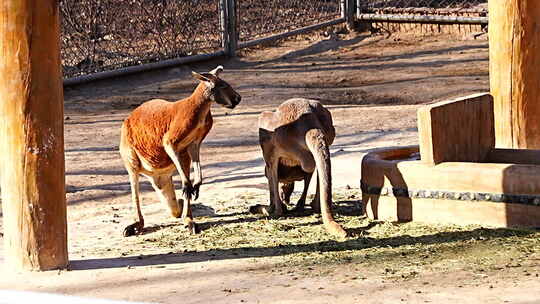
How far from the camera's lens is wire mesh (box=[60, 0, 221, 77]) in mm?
12281

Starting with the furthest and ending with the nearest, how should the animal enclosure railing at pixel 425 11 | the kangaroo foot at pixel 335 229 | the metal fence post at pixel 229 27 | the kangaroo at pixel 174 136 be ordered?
the animal enclosure railing at pixel 425 11 < the metal fence post at pixel 229 27 < the kangaroo at pixel 174 136 < the kangaroo foot at pixel 335 229

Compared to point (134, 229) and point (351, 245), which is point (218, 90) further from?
point (351, 245)

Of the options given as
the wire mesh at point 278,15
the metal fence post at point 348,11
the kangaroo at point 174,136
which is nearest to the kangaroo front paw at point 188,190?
the kangaroo at point 174,136

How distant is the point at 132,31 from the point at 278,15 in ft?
8.08

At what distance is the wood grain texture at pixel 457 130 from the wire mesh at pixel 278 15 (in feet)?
24.6

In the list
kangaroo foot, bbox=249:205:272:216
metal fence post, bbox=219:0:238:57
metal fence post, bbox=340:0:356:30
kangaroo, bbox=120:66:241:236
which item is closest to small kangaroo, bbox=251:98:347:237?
kangaroo foot, bbox=249:205:272:216

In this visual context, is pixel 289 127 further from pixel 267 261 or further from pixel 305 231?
pixel 267 261

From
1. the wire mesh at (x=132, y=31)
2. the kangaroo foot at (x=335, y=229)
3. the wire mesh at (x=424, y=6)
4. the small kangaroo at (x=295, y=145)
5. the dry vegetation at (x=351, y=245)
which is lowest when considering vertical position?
the dry vegetation at (x=351, y=245)

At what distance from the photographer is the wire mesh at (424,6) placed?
14.5 m

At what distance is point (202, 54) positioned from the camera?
13680 mm

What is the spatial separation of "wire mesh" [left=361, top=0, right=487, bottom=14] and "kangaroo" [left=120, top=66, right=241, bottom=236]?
779cm

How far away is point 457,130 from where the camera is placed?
6734 mm

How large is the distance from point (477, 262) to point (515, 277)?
36 centimetres

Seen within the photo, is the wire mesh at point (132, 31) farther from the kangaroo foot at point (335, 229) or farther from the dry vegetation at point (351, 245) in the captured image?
the kangaroo foot at point (335, 229)
